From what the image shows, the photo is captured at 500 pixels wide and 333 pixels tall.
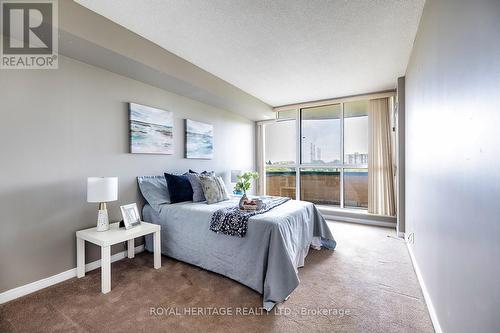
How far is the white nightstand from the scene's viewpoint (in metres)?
2.07

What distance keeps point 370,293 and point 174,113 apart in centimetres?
341

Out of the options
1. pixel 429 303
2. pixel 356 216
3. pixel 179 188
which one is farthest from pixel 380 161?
pixel 179 188

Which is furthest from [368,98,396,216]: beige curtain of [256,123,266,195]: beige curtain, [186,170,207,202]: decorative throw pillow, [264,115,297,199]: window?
[186,170,207,202]: decorative throw pillow

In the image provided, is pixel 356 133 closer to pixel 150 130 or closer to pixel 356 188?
pixel 356 188

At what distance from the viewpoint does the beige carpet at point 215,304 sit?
1.66 meters

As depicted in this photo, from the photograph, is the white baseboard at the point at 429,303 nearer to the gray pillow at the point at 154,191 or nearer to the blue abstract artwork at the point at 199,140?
the gray pillow at the point at 154,191

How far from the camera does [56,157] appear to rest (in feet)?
7.51

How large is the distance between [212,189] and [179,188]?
469mm

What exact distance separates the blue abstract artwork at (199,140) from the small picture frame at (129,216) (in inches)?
54.3

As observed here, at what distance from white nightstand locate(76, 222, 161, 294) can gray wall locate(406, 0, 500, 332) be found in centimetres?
253

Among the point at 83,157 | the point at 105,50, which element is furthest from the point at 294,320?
the point at 105,50

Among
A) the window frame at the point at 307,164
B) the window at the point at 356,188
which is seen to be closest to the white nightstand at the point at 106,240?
the window frame at the point at 307,164

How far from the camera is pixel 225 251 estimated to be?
91.8 inches

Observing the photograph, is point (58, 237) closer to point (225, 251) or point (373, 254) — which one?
point (225, 251)
